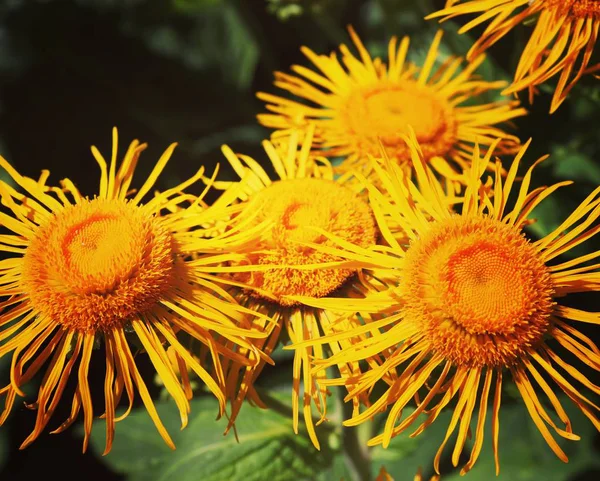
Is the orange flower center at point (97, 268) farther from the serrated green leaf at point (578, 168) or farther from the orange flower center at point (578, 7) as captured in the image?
the serrated green leaf at point (578, 168)

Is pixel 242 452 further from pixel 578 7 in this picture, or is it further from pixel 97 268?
pixel 578 7

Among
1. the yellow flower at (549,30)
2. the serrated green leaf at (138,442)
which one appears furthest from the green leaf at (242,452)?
the yellow flower at (549,30)

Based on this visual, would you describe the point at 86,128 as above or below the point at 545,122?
above

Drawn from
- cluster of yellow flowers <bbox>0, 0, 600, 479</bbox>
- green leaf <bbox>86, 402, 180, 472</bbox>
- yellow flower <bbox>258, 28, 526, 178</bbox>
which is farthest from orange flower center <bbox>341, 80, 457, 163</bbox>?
green leaf <bbox>86, 402, 180, 472</bbox>

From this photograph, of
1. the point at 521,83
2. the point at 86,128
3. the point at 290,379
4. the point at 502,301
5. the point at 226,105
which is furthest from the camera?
the point at 226,105

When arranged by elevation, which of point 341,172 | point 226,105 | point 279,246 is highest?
point 226,105

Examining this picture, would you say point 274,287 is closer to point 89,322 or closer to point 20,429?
point 89,322

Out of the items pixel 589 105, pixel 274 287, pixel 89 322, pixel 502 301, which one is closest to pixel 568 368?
pixel 502 301

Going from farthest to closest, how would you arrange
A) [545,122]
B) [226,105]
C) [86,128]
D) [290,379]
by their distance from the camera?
[226,105] < [86,128] < [290,379] < [545,122]
